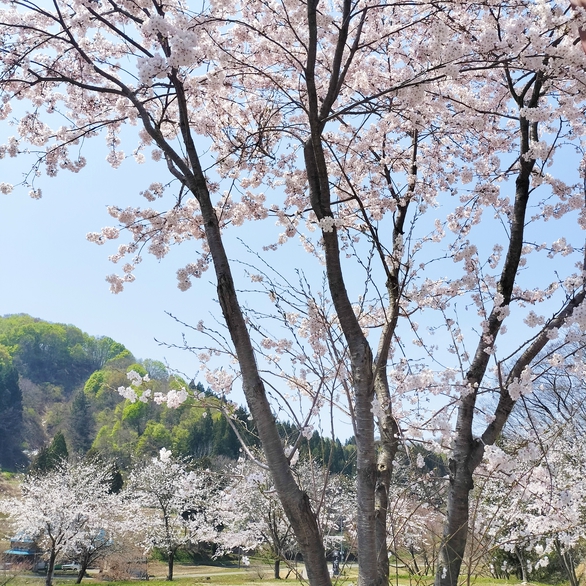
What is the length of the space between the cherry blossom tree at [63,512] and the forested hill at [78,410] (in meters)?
12.5

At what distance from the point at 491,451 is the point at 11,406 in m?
67.7

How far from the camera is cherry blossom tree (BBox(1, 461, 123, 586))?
1791cm

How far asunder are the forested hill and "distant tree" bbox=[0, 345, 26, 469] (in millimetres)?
104

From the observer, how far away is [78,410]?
187 feet

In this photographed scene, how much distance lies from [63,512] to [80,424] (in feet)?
139

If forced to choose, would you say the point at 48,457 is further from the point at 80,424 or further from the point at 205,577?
the point at 80,424

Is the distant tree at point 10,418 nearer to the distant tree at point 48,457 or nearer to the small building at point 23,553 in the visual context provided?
the distant tree at point 48,457

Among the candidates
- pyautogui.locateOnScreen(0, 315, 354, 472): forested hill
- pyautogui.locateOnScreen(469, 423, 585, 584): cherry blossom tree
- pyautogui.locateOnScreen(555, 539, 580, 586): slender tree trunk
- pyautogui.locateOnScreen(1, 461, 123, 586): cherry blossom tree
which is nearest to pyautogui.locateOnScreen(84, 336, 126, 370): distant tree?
pyautogui.locateOnScreen(0, 315, 354, 472): forested hill

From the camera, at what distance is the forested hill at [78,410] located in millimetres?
46281

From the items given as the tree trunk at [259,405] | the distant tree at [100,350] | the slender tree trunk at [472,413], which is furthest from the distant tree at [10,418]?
the tree trunk at [259,405]

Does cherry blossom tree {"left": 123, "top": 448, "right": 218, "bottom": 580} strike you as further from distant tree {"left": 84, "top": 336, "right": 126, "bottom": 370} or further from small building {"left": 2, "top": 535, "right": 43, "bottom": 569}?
distant tree {"left": 84, "top": 336, "right": 126, "bottom": 370}

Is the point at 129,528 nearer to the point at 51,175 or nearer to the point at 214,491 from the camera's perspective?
the point at 214,491

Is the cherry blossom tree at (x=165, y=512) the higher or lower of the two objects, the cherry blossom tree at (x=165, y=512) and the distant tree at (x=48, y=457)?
the lower

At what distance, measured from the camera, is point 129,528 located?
2089cm
